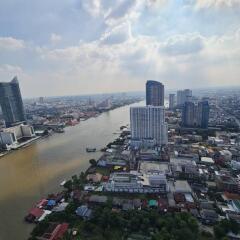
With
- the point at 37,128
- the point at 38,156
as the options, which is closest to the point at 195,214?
the point at 38,156

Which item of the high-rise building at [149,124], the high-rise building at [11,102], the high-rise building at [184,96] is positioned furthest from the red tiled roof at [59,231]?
the high-rise building at [184,96]

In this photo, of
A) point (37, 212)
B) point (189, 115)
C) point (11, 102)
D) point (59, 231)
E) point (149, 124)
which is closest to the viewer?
point (59, 231)

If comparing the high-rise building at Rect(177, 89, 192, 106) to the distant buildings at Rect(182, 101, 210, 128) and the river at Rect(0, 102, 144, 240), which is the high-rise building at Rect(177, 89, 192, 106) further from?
the river at Rect(0, 102, 144, 240)

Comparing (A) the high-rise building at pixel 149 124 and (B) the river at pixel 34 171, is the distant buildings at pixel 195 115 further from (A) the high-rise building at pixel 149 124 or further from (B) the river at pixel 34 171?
(B) the river at pixel 34 171

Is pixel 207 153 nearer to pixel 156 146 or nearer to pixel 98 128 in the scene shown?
pixel 156 146

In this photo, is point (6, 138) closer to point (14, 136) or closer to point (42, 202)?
point (14, 136)

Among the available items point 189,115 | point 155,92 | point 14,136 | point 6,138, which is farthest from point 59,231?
point 155,92
